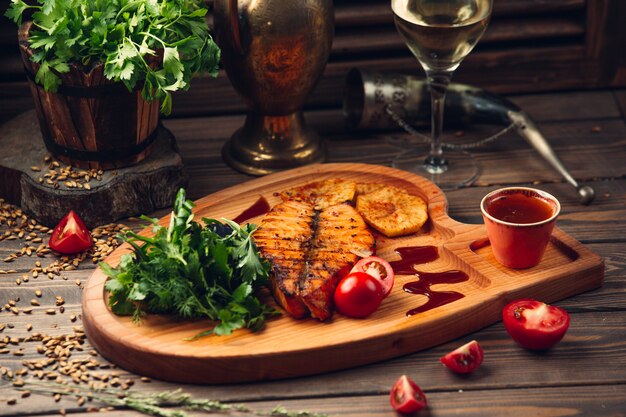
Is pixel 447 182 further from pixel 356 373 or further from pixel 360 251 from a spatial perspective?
pixel 356 373

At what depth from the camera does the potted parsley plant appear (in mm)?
2373

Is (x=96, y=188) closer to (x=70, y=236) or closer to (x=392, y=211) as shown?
(x=70, y=236)

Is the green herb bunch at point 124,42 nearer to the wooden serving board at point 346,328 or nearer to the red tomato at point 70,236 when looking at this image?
the red tomato at point 70,236

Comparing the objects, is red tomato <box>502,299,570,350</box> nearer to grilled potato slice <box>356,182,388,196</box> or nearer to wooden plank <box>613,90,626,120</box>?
grilled potato slice <box>356,182,388,196</box>

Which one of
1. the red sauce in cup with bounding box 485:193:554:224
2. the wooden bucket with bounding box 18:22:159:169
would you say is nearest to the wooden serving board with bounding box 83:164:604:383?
the red sauce in cup with bounding box 485:193:554:224

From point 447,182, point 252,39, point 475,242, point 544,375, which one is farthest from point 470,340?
point 252,39

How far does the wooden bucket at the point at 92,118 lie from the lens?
2.41 m

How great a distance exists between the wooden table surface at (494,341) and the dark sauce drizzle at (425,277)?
110 millimetres

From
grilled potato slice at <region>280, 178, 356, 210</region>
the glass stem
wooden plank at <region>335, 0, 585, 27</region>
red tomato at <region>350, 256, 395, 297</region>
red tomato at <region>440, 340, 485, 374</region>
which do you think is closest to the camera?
red tomato at <region>440, 340, 485, 374</region>

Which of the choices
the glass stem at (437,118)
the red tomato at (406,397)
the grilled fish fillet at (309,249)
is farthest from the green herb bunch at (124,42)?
the red tomato at (406,397)

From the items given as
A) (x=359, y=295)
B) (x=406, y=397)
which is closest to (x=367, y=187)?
(x=359, y=295)

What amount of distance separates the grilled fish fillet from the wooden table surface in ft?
0.63

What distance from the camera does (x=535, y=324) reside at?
2.04m

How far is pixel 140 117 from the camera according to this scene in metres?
2.54
